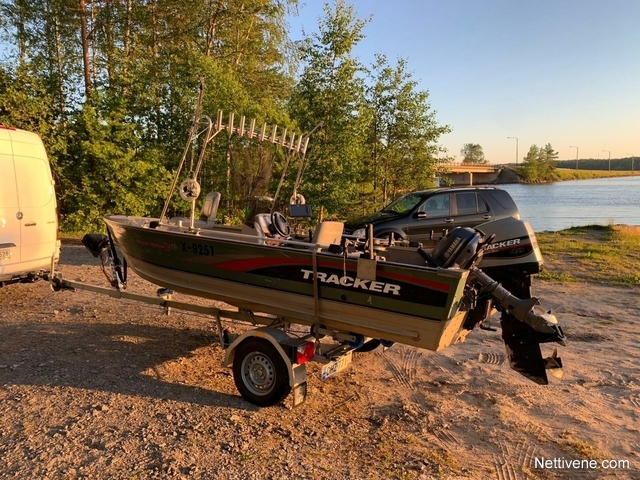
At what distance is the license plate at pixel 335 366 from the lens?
3.96 metres

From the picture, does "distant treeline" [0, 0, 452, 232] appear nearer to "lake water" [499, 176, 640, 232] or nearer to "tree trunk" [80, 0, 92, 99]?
"tree trunk" [80, 0, 92, 99]

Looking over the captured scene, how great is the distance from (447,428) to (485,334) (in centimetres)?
265

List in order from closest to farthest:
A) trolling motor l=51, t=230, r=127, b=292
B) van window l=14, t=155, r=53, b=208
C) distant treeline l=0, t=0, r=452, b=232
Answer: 1. trolling motor l=51, t=230, r=127, b=292
2. van window l=14, t=155, r=53, b=208
3. distant treeline l=0, t=0, r=452, b=232

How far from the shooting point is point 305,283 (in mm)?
4004

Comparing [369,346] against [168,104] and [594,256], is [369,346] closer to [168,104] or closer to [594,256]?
[594,256]

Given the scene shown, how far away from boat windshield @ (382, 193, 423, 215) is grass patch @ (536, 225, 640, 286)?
117 inches

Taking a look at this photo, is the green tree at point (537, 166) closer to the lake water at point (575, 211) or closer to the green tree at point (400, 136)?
the lake water at point (575, 211)

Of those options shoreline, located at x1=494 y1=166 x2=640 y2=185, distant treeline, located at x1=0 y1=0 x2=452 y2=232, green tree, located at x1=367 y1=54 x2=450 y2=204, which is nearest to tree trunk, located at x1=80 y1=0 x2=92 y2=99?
distant treeline, located at x1=0 y1=0 x2=452 y2=232

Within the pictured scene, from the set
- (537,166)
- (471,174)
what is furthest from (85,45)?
(537,166)

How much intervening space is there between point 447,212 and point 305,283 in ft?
20.4

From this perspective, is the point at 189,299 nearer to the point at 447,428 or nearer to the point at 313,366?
the point at 313,366

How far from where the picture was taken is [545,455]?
3418 millimetres

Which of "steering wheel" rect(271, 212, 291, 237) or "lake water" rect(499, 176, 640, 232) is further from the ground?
"steering wheel" rect(271, 212, 291, 237)

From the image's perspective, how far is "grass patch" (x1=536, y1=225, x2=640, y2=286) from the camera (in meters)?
9.76
